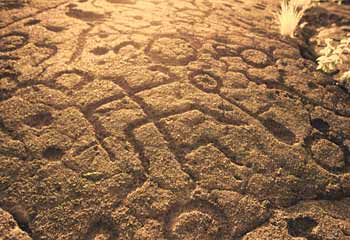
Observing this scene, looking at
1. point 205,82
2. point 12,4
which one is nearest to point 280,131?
point 205,82

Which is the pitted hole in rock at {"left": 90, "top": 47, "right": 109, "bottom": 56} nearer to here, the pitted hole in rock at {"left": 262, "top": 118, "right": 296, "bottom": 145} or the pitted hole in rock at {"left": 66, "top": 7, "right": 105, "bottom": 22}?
the pitted hole in rock at {"left": 66, "top": 7, "right": 105, "bottom": 22}

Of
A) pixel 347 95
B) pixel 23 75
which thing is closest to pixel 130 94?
pixel 23 75

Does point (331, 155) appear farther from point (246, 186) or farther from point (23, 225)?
point (23, 225)

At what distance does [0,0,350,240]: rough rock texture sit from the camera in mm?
2039

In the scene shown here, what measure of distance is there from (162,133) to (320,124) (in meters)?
1.31

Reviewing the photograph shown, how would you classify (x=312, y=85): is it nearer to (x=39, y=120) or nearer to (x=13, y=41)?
(x=39, y=120)

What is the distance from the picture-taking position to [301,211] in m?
2.19

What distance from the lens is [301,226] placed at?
211cm

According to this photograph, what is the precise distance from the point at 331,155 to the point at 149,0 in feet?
9.14

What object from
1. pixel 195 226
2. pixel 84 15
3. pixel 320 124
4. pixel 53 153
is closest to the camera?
pixel 195 226

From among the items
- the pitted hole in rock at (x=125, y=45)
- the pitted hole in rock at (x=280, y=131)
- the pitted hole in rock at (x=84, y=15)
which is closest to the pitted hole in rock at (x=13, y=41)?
the pitted hole in rock at (x=84, y=15)

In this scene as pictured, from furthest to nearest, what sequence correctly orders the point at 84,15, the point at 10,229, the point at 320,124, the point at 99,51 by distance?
1. the point at 84,15
2. the point at 99,51
3. the point at 320,124
4. the point at 10,229

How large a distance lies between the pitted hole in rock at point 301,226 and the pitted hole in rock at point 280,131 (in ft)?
2.11

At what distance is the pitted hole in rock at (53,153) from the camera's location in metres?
2.25
